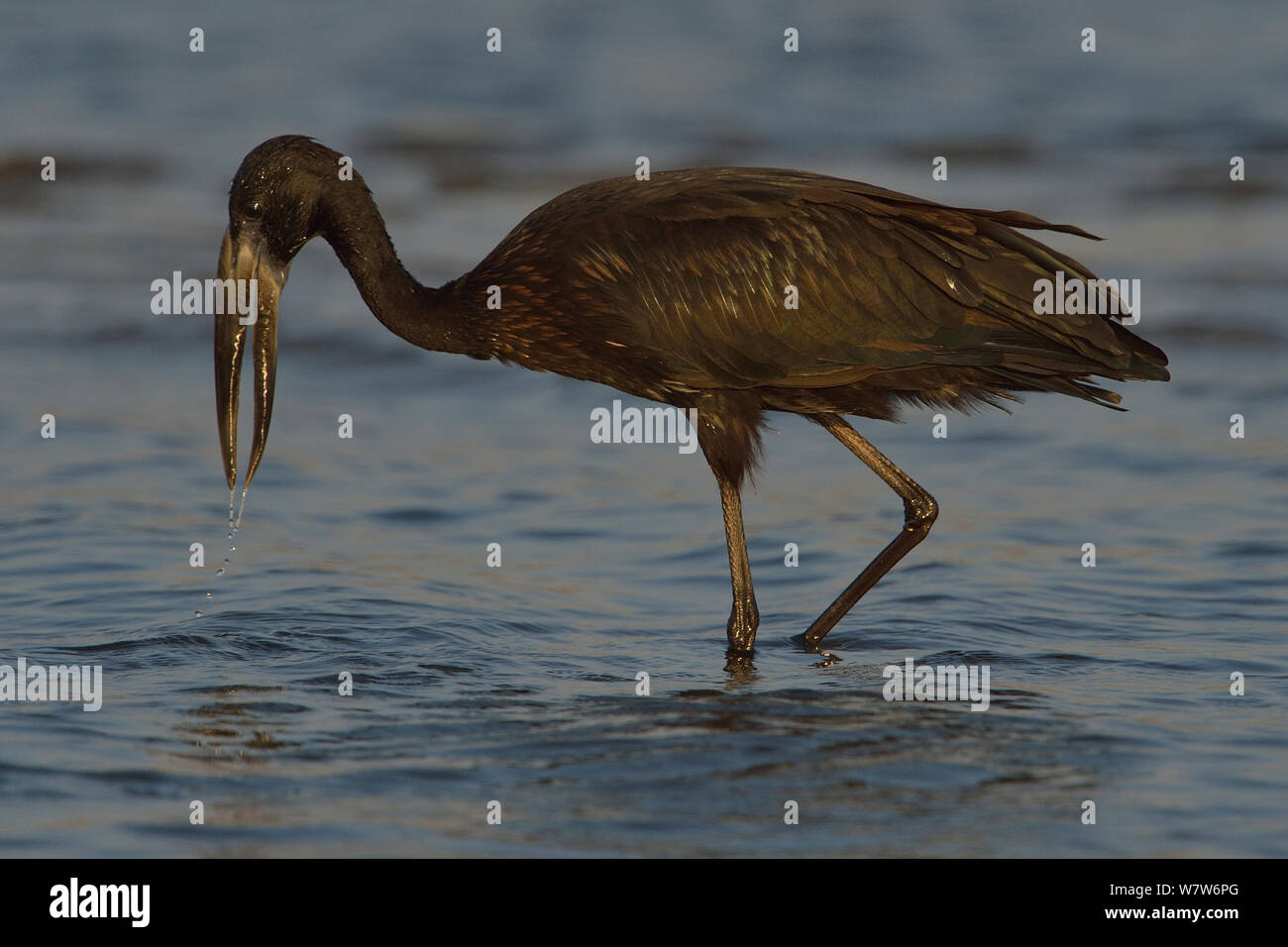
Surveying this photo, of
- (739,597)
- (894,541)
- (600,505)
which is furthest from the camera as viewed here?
(600,505)

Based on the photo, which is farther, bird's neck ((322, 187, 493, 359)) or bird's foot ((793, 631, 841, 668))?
bird's neck ((322, 187, 493, 359))

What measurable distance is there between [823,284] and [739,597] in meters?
1.32

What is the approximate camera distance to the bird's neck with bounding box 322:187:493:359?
7.61 m

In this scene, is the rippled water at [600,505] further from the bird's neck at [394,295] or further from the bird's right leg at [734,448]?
the bird's neck at [394,295]

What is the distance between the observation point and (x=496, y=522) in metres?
9.54

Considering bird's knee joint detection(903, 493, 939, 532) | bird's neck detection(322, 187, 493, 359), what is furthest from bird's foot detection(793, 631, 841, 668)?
bird's neck detection(322, 187, 493, 359)

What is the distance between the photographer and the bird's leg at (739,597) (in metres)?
7.60

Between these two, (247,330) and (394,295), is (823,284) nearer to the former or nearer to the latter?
(394,295)

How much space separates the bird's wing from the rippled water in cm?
120

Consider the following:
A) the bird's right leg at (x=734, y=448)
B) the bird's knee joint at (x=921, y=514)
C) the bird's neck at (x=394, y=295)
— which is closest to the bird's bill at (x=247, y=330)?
the bird's neck at (x=394, y=295)

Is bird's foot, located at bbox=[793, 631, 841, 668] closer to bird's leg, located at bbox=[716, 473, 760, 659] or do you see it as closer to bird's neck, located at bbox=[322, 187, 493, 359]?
bird's leg, located at bbox=[716, 473, 760, 659]

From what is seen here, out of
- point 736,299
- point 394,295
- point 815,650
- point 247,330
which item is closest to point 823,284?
point 736,299

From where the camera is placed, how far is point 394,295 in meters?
7.64
